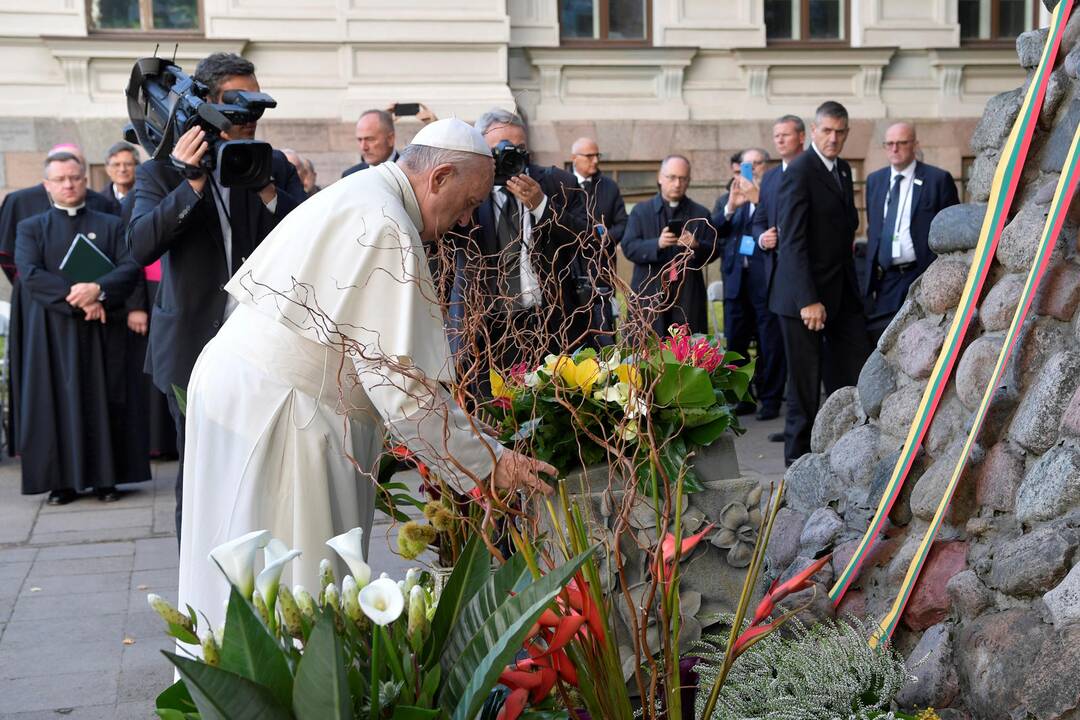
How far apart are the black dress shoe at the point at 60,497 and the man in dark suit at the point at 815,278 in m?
4.19

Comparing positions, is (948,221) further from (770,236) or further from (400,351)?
(770,236)

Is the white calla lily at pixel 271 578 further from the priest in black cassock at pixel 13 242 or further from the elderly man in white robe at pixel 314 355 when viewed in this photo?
the priest in black cassock at pixel 13 242

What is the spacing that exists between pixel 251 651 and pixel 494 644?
411mm

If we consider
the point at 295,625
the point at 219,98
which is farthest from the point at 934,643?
the point at 219,98

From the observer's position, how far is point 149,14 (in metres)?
13.8

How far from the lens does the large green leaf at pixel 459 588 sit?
8.35 feet

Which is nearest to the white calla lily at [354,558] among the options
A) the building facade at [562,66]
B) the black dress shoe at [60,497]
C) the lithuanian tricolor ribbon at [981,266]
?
the lithuanian tricolor ribbon at [981,266]

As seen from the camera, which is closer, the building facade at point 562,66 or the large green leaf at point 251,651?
the large green leaf at point 251,651

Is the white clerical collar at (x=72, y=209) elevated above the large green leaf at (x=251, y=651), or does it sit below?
above

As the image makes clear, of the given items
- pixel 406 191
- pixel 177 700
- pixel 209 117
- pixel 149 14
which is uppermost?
pixel 149 14

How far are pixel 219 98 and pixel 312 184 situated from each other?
16.8 ft

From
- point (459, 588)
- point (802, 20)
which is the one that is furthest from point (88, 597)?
point (802, 20)

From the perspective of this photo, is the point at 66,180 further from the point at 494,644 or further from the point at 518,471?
the point at 494,644

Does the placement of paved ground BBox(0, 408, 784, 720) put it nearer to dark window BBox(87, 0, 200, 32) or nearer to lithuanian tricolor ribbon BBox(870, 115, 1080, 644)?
lithuanian tricolor ribbon BBox(870, 115, 1080, 644)
